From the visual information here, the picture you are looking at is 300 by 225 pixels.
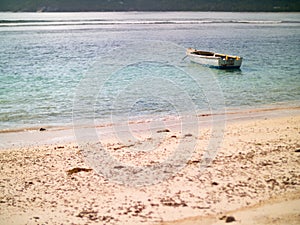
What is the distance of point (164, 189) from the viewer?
7.70 m

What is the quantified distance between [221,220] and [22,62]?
30503mm

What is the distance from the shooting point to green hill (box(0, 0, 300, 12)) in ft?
488

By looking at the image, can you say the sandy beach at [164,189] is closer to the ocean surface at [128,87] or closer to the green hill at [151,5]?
the ocean surface at [128,87]

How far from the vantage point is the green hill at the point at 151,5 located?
149 metres

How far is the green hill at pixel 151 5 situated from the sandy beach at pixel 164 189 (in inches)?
5668

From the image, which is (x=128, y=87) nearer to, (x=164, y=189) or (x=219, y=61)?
(x=219, y=61)

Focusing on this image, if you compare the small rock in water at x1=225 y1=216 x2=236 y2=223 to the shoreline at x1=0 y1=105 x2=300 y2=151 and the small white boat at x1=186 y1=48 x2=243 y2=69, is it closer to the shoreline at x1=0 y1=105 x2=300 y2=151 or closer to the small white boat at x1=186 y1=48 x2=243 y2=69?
the shoreline at x1=0 y1=105 x2=300 y2=151

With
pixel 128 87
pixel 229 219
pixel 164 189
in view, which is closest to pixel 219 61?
pixel 128 87

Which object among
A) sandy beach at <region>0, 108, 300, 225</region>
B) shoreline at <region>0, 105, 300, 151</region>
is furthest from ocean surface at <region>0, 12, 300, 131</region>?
sandy beach at <region>0, 108, 300, 225</region>

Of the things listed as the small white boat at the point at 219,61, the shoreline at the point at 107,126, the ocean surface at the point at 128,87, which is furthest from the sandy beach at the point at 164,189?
the small white boat at the point at 219,61

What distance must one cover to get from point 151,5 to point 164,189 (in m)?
156

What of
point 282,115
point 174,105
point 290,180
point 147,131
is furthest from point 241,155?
point 174,105

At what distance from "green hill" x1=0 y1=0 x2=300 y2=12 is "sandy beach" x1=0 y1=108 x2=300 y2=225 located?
143960mm

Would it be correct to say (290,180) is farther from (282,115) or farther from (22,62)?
(22,62)
